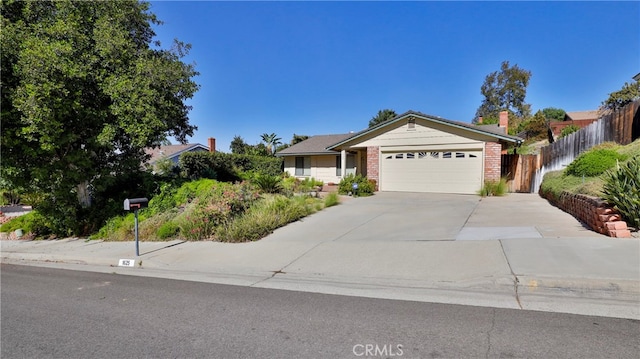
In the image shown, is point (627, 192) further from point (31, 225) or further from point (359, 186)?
point (31, 225)

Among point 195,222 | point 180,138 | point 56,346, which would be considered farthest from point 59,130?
point 56,346

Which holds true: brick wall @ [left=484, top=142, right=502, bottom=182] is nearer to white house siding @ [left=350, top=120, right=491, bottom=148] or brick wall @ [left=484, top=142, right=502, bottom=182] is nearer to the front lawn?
white house siding @ [left=350, top=120, right=491, bottom=148]

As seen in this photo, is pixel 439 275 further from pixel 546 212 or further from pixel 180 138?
pixel 180 138

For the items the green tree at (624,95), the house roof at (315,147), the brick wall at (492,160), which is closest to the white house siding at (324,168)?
the house roof at (315,147)

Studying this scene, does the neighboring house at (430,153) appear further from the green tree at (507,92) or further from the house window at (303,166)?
the green tree at (507,92)

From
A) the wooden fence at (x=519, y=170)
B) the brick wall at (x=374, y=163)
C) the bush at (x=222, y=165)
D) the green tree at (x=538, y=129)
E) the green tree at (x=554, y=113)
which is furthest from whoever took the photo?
the green tree at (x=554, y=113)

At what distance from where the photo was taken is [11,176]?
998 centimetres

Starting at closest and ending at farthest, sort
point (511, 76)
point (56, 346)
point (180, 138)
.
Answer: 1. point (56, 346)
2. point (180, 138)
3. point (511, 76)

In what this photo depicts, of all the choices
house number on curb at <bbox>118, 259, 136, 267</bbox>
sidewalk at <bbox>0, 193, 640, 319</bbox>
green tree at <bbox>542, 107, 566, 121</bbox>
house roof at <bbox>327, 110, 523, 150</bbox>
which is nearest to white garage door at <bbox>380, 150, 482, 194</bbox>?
house roof at <bbox>327, 110, 523, 150</bbox>

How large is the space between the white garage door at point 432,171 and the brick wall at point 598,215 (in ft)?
25.5

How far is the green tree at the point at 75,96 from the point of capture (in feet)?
28.7

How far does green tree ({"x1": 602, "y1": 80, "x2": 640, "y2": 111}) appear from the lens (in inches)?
1403

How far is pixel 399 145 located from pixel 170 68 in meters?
12.0

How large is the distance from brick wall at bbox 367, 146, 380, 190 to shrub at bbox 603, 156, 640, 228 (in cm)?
1235
